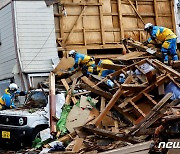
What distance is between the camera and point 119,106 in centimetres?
866

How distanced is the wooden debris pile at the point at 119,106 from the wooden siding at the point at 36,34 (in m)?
6.05

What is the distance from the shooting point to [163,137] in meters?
5.11

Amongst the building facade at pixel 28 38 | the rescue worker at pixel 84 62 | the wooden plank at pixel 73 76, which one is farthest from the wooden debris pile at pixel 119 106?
the building facade at pixel 28 38

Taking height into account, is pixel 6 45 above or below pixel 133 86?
above

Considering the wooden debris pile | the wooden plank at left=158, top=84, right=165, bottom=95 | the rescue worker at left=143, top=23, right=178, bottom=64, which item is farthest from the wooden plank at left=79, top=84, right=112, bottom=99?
the rescue worker at left=143, top=23, right=178, bottom=64

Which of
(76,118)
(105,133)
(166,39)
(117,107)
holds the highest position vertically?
(166,39)

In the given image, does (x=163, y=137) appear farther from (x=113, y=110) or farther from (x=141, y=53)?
(x=141, y=53)

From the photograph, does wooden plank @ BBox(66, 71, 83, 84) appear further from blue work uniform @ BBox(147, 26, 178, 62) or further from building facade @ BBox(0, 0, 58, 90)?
building facade @ BBox(0, 0, 58, 90)

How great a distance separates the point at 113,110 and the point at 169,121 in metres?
3.92

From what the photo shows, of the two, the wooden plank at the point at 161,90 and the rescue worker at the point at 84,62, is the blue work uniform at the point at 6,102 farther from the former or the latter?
the wooden plank at the point at 161,90

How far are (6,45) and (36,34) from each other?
4.39 feet

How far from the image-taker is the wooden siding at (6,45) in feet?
53.1

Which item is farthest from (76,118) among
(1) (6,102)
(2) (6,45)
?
(2) (6,45)

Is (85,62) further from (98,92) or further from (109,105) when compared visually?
(109,105)
